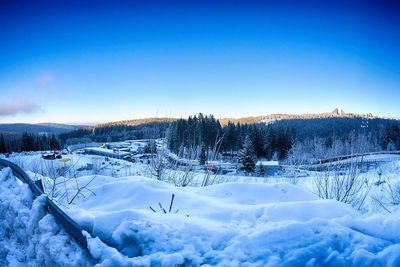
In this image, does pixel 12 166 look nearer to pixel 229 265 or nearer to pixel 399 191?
pixel 229 265

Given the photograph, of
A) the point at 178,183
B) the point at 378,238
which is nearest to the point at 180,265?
the point at 378,238

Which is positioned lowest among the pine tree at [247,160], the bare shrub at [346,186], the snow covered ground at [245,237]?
the pine tree at [247,160]

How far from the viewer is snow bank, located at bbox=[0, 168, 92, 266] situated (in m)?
1.69

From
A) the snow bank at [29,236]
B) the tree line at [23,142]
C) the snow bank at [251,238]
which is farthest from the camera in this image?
the tree line at [23,142]

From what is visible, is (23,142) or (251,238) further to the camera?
(23,142)

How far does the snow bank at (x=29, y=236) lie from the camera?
1693mm

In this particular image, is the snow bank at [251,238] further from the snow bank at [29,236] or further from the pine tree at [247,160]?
the pine tree at [247,160]

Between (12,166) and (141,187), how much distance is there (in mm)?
1536

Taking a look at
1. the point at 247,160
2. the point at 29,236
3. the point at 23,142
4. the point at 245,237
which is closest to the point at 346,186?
the point at 245,237

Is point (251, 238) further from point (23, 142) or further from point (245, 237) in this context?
point (23, 142)

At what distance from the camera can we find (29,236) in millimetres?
2174

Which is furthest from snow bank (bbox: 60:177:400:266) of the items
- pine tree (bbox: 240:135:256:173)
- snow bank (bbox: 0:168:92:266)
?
pine tree (bbox: 240:135:256:173)

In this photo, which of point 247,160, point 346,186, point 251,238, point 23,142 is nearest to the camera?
point 251,238

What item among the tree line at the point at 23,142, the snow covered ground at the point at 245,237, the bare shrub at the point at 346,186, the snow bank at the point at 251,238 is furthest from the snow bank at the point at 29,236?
the tree line at the point at 23,142
